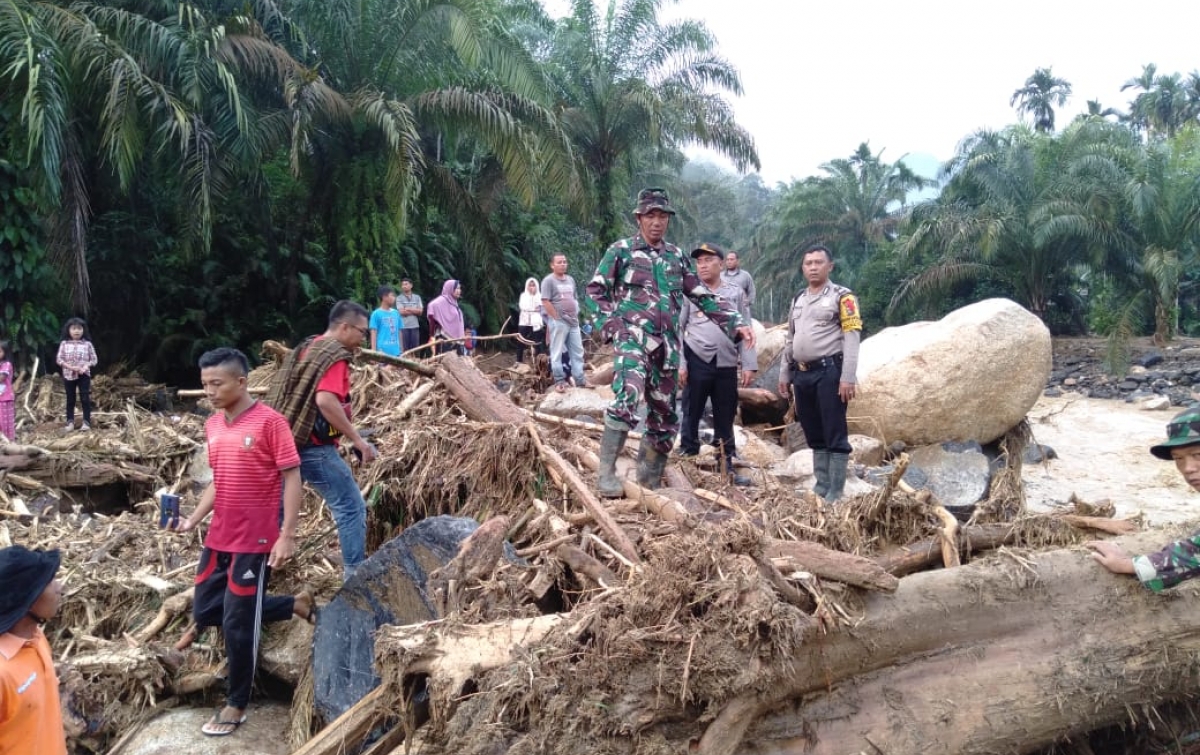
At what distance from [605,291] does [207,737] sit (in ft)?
9.87

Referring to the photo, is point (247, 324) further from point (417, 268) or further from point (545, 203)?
point (545, 203)

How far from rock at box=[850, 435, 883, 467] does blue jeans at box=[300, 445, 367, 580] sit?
3927 mm

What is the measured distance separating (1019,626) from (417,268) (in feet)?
48.4

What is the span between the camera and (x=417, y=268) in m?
16.7

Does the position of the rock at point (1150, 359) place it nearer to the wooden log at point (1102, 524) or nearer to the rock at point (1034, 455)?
the rock at point (1034, 455)

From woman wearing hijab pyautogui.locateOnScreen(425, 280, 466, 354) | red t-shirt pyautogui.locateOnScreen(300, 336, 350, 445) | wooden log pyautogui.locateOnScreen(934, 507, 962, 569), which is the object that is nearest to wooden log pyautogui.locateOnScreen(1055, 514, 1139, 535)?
wooden log pyautogui.locateOnScreen(934, 507, 962, 569)

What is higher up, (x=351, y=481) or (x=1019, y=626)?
(x=351, y=481)

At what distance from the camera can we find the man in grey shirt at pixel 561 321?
8.91 metres

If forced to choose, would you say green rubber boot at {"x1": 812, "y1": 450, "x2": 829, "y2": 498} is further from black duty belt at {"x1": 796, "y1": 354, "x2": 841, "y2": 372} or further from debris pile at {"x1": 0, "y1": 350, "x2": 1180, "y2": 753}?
black duty belt at {"x1": 796, "y1": 354, "x2": 841, "y2": 372}

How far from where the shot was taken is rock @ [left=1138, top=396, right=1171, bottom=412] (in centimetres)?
1354

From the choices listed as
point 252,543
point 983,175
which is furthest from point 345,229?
point 983,175

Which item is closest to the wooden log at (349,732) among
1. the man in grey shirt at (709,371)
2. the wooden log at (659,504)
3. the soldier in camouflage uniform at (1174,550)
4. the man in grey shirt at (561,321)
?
the wooden log at (659,504)

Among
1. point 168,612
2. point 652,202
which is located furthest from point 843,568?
point 168,612

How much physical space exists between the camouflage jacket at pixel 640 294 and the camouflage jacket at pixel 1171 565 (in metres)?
2.50
